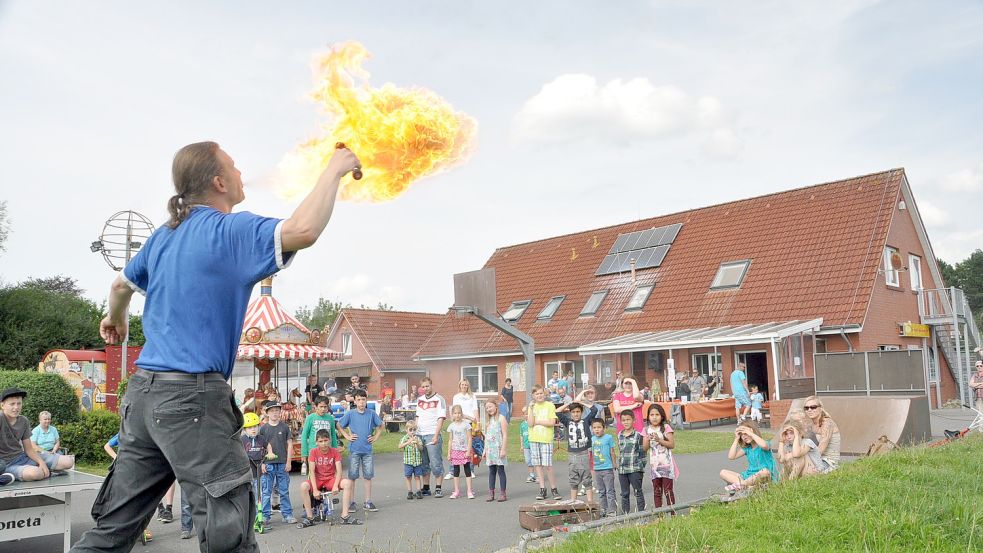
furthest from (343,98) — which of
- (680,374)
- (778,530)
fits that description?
(680,374)

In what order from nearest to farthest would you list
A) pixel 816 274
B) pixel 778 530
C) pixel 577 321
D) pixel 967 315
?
pixel 778 530, pixel 816 274, pixel 967 315, pixel 577 321

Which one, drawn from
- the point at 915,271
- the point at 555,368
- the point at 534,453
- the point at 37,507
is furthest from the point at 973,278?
the point at 37,507

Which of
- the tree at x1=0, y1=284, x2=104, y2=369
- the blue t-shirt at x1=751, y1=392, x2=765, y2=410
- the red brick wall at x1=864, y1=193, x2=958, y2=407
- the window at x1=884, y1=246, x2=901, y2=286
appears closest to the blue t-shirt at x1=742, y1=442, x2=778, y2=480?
the blue t-shirt at x1=751, y1=392, x2=765, y2=410

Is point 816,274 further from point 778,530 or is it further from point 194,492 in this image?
point 194,492

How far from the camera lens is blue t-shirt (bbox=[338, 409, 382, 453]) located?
12038 millimetres

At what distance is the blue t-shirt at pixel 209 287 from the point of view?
2844 mm

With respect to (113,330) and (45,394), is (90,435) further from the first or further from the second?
(113,330)

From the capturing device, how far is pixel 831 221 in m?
27.2

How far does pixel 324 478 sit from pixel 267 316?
39.9ft

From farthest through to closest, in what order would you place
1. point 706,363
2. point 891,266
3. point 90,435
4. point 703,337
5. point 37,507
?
point 706,363
point 891,266
point 703,337
point 90,435
point 37,507

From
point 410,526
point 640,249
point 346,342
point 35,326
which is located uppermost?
point 640,249

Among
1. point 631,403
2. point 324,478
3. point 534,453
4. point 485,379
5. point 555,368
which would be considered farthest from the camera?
point 485,379

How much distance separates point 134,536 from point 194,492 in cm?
50

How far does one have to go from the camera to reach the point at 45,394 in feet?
50.5
